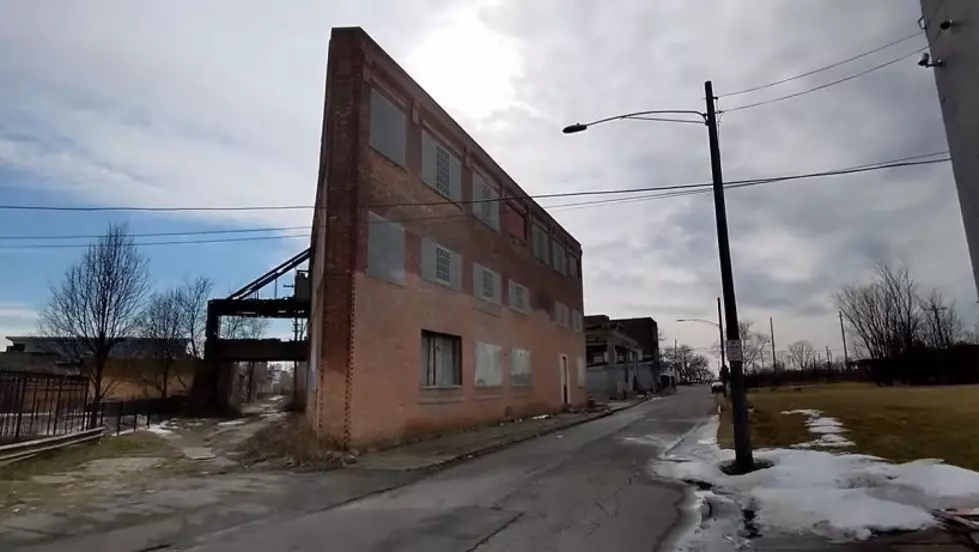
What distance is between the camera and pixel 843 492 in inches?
353

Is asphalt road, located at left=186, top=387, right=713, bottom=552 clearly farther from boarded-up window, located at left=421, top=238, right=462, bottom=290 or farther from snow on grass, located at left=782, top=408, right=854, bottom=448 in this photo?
boarded-up window, located at left=421, top=238, right=462, bottom=290

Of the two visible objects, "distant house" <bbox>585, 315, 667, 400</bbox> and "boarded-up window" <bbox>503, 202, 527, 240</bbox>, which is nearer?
"boarded-up window" <bbox>503, 202, 527, 240</bbox>

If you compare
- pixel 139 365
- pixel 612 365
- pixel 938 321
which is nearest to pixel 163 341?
pixel 139 365

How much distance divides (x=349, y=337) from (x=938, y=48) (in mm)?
13932

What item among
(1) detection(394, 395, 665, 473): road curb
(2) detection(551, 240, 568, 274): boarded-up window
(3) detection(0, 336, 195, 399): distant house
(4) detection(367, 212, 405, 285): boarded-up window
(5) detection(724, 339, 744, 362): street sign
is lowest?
(1) detection(394, 395, 665, 473): road curb

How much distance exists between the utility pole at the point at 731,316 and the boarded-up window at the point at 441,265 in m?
10.6

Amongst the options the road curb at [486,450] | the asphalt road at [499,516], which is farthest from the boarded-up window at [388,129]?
the asphalt road at [499,516]

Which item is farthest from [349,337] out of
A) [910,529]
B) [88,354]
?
[88,354]

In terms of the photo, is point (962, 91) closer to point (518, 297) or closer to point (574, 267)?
point (518, 297)

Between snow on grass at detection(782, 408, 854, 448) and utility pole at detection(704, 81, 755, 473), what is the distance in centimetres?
337

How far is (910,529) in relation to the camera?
283 inches

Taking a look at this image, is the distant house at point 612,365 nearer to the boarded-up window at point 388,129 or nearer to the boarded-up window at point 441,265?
the boarded-up window at point 441,265

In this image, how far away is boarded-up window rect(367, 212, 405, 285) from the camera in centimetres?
1814

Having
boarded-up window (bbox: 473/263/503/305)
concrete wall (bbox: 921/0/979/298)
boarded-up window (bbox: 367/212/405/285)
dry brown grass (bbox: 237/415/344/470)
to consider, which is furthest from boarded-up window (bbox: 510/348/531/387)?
concrete wall (bbox: 921/0/979/298)
